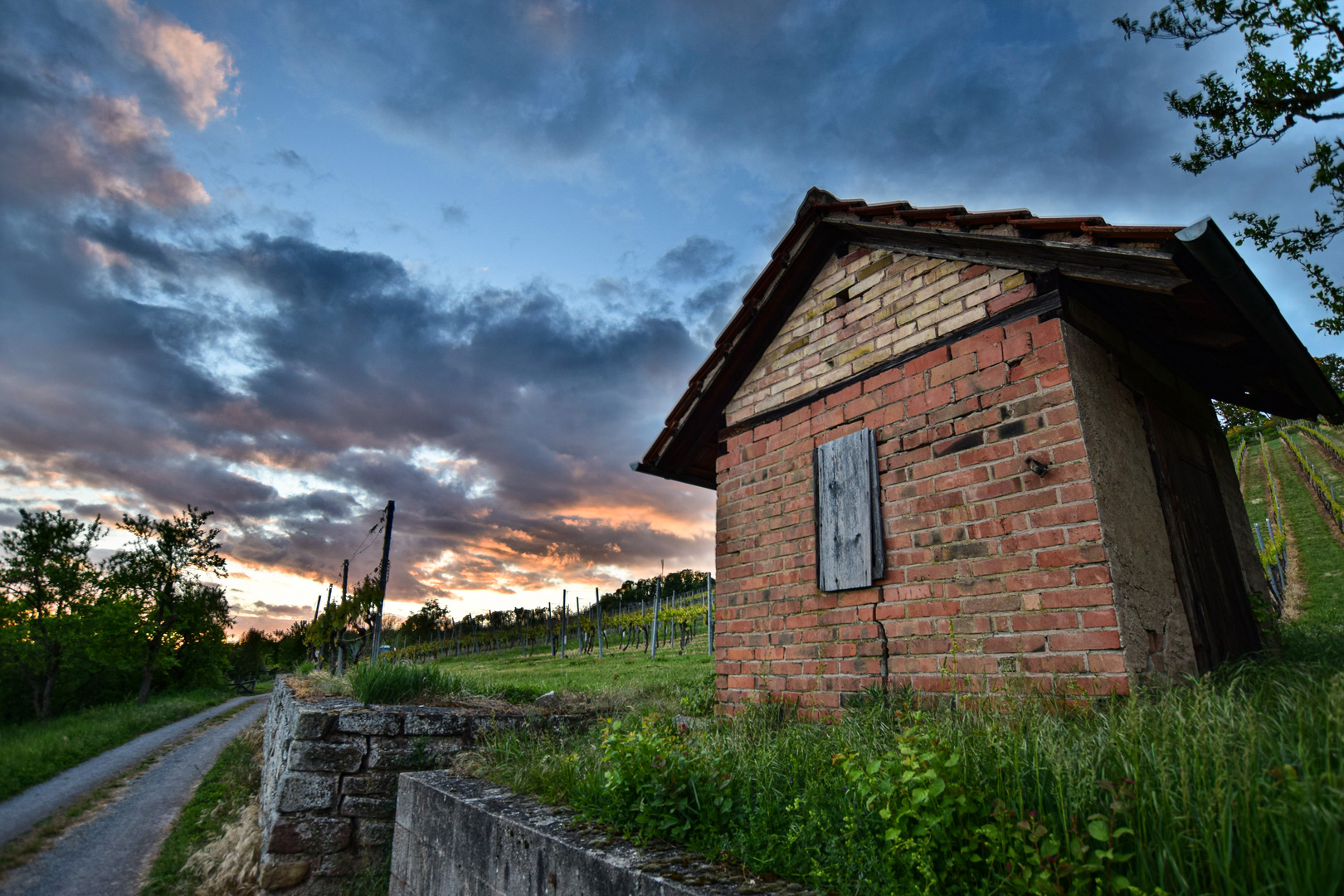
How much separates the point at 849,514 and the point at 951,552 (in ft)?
2.76

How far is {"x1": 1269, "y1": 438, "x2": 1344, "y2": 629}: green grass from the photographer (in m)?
11.6

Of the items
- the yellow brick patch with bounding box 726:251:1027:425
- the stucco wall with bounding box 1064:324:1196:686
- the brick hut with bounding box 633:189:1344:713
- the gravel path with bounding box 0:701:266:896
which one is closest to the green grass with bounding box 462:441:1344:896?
the stucco wall with bounding box 1064:324:1196:686

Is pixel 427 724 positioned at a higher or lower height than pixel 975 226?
lower

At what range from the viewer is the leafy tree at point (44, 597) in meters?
27.6

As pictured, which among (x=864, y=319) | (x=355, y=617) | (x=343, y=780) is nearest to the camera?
(x=864, y=319)

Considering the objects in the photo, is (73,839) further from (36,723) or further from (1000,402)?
(36,723)

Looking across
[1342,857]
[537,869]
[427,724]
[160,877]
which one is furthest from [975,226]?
[160,877]

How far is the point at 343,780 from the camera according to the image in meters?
5.56

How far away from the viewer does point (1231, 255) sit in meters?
3.55

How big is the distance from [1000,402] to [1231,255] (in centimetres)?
140

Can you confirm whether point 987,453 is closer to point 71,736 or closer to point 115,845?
point 115,845

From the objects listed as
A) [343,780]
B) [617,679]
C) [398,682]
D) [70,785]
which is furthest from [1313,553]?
[70,785]

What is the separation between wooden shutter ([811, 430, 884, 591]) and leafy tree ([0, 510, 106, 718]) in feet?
122

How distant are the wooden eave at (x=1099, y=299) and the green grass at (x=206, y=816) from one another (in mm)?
7575
